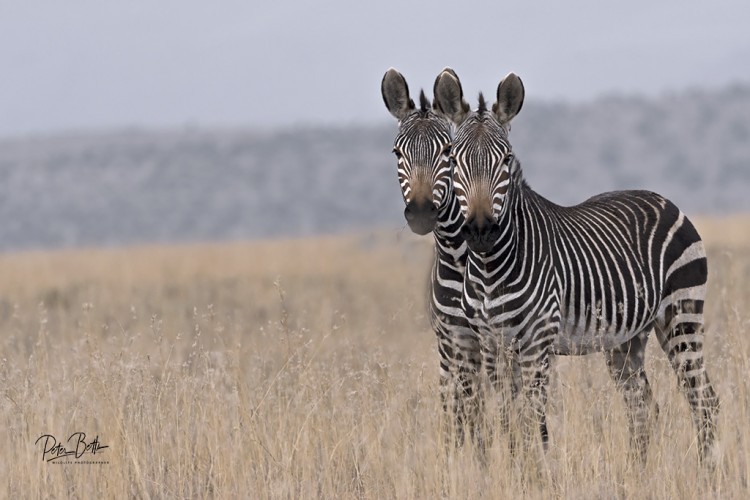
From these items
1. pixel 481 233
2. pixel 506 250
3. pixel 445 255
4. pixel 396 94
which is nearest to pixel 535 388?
pixel 506 250

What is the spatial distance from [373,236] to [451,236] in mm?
20786

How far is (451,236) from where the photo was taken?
7020mm

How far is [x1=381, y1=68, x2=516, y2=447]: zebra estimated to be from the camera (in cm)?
673

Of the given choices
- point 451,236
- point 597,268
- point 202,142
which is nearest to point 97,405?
point 451,236

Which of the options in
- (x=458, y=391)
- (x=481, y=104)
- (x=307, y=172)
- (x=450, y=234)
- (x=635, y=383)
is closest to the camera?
(x=481, y=104)

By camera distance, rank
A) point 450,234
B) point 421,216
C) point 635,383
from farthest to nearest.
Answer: point 635,383, point 450,234, point 421,216

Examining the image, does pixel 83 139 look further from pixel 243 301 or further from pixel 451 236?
pixel 451 236

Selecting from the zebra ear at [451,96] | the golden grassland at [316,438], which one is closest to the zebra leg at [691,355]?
the golden grassland at [316,438]

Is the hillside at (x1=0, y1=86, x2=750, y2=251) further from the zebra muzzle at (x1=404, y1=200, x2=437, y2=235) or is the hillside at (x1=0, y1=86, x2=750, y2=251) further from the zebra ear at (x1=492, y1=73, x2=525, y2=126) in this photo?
the zebra muzzle at (x1=404, y1=200, x2=437, y2=235)

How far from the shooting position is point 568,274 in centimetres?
691

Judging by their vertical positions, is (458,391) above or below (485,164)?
below

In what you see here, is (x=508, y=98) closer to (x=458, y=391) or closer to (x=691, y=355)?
(x=458, y=391)

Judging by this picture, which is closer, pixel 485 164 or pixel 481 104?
pixel 485 164

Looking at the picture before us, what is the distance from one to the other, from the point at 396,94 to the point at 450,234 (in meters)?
1.09
